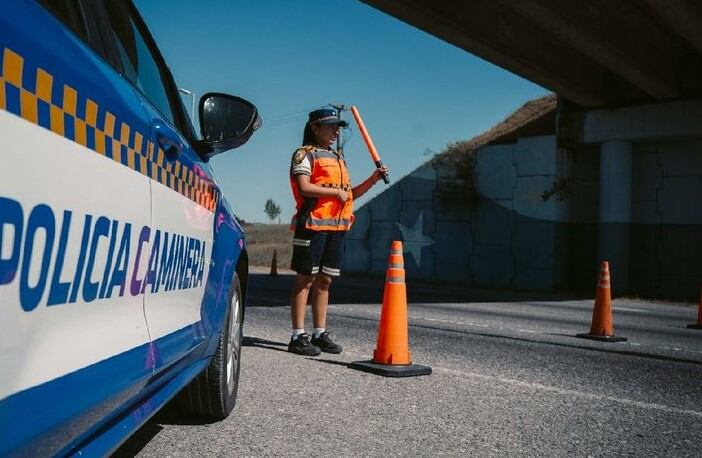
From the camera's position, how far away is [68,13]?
1661 millimetres

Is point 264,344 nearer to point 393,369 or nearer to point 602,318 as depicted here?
point 393,369

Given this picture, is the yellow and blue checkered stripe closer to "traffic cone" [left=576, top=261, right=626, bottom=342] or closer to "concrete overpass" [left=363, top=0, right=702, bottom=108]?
"traffic cone" [left=576, top=261, right=626, bottom=342]

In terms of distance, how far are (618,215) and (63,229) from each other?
1978 cm

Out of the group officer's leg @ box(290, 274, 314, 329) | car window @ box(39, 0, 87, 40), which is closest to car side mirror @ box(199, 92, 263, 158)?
car window @ box(39, 0, 87, 40)

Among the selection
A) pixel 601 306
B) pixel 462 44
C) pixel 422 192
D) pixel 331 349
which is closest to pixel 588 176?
pixel 422 192

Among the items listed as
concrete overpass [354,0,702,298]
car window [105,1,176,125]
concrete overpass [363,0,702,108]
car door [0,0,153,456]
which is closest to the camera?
car door [0,0,153,456]

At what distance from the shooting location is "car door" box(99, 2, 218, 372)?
2.14 metres

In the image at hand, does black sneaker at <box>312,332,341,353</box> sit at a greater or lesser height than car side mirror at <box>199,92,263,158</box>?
lesser

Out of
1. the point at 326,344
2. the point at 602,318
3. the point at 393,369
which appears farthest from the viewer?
the point at 602,318

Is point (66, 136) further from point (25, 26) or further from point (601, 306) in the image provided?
point (601, 306)

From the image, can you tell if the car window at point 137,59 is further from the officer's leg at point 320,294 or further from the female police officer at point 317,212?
the officer's leg at point 320,294

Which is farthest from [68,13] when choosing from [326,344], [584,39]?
[584,39]

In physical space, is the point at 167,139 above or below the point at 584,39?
below

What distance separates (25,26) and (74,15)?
0.46 meters
